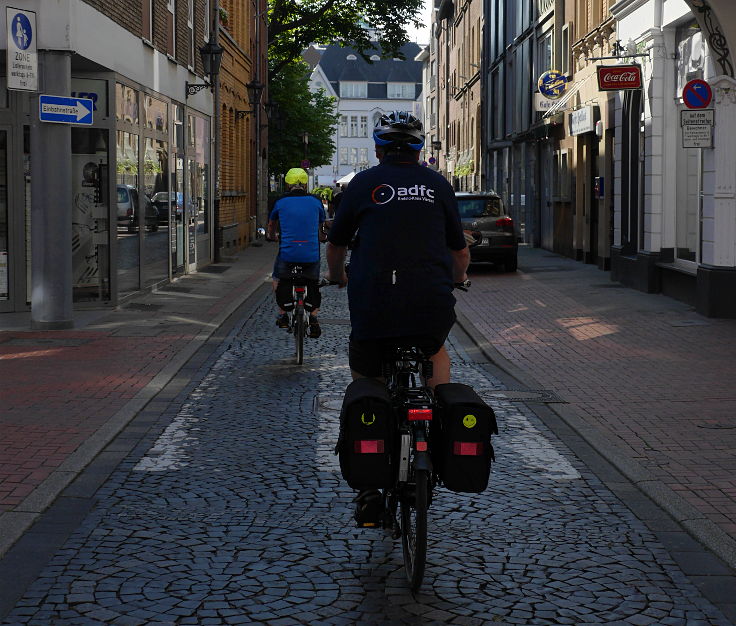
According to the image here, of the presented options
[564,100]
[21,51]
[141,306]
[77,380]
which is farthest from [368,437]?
[564,100]

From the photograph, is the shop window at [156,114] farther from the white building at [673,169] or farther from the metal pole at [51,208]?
the white building at [673,169]

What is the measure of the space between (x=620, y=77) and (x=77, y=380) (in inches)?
471

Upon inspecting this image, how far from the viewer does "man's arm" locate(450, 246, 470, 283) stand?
5480mm

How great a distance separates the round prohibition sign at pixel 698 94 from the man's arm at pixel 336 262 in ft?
35.7

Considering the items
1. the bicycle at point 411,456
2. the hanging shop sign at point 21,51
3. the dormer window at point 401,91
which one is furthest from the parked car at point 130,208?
the dormer window at point 401,91

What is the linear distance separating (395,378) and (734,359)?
7.68m

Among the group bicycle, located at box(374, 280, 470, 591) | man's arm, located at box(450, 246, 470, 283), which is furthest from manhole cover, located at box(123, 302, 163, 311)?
bicycle, located at box(374, 280, 470, 591)

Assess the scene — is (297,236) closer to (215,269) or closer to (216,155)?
(215,269)

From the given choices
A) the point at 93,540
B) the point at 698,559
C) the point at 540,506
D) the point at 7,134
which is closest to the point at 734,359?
the point at 540,506

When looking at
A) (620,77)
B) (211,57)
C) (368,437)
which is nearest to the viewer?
(368,437)

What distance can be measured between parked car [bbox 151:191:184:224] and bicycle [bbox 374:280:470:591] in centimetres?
1514

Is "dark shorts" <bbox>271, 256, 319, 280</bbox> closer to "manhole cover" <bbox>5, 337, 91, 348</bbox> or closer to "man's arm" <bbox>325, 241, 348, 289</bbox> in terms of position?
"manhole cover" <bbox>5, 337, 91, 348</bbox>

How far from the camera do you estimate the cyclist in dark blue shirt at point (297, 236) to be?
38.9ft

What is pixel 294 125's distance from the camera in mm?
62875
